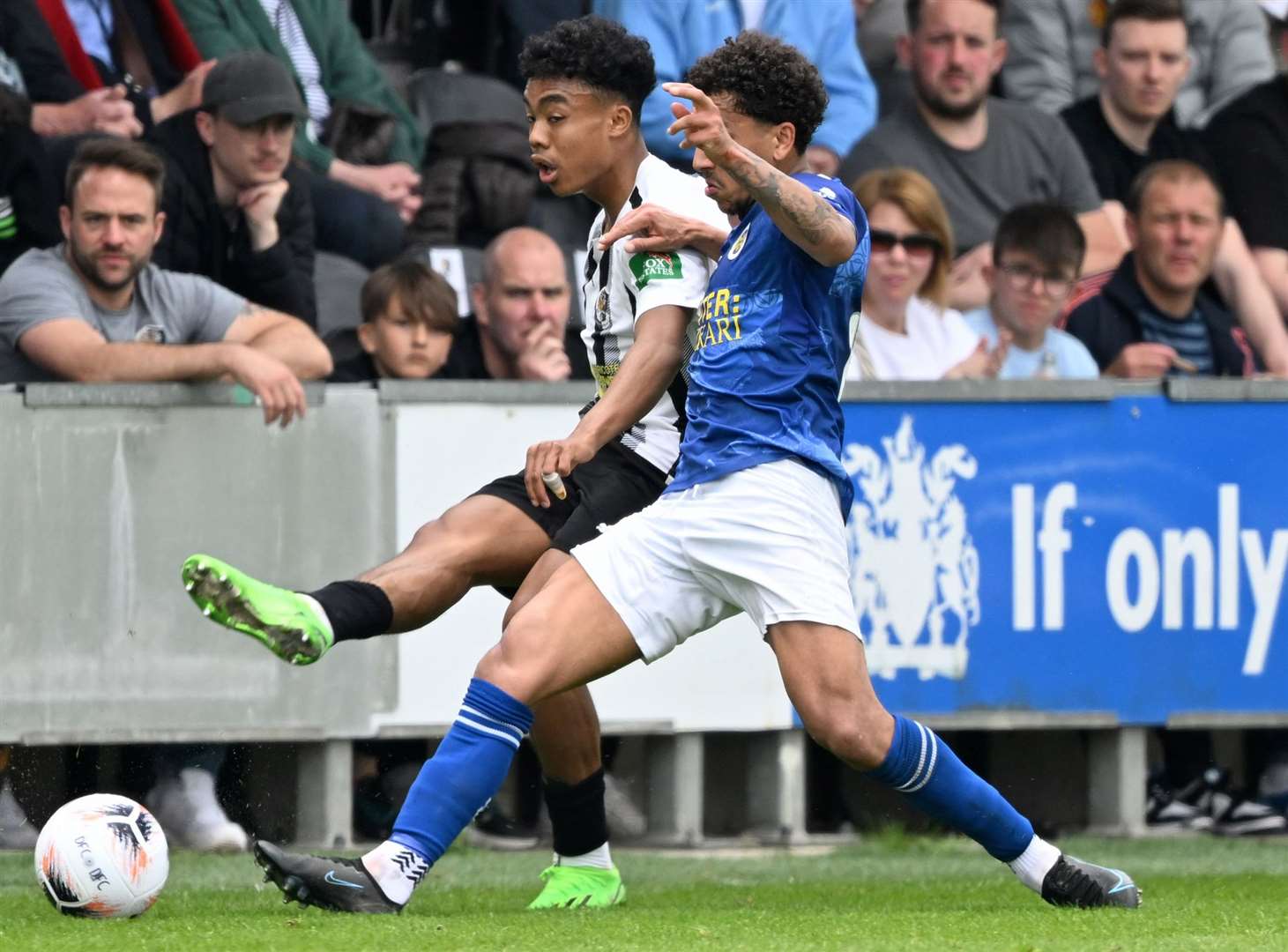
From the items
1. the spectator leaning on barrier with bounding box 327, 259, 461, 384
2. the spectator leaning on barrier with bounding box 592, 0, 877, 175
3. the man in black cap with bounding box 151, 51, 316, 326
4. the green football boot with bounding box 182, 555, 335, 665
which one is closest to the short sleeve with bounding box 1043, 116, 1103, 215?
the spectator leaning on barrier with bounding box 592, 0, 877, 175

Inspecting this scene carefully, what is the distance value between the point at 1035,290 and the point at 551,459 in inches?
176

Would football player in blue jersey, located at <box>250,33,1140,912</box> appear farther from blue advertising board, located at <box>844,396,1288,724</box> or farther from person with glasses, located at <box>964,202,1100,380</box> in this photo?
person with glasses, located at <box>964,202,1100,380</box>

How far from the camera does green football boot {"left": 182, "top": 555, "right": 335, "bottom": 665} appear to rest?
17.2 feet

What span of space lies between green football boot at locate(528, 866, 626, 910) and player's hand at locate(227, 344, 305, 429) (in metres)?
2.06

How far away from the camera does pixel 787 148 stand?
5516mm

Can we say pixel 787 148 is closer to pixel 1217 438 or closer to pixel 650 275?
pixel 650 275

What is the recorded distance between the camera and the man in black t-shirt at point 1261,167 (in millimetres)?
10836

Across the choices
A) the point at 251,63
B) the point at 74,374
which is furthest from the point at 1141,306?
the point at 74,374

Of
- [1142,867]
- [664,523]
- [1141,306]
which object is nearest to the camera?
[664,523]

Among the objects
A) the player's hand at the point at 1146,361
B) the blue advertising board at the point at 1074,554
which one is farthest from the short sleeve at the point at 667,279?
the player's hand at the point at 1146,361

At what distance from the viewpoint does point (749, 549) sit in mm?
5434

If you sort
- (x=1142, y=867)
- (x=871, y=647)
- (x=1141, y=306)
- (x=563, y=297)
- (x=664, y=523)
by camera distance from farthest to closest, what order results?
(x=1141, y=306)
(x=563, y=297)
(x=871, y=647)
(x=1142, y=867)
(x=664, y=523)

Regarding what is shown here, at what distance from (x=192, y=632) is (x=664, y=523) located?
2.79 meters

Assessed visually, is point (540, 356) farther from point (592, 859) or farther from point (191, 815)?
point (592, 859)
